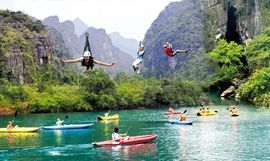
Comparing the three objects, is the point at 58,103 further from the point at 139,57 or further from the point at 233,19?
the point at 139,57

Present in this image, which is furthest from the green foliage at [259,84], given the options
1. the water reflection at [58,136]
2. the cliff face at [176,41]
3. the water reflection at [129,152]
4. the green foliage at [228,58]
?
the cliff face at [176,41]

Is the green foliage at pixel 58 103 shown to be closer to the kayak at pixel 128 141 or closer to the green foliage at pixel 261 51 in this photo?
the green foliage at pixel 261 51

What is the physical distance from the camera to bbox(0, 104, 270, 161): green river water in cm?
2338

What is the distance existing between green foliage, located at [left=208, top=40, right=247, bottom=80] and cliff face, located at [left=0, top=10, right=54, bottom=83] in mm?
31636

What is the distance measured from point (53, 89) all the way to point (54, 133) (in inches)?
1057

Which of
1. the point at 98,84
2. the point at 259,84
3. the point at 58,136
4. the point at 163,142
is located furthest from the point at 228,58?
the point at 163,142

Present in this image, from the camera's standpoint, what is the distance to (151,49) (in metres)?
185

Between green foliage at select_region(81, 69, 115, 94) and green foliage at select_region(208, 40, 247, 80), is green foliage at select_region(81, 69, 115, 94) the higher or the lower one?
the lower one

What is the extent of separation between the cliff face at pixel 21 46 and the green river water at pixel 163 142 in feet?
135

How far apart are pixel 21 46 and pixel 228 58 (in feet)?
124

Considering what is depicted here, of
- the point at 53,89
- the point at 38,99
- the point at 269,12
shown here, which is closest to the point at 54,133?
the point at 38,99

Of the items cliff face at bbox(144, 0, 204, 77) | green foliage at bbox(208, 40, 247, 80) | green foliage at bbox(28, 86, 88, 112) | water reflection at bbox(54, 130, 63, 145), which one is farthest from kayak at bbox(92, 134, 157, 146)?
cliff face at bbox(144, 0, 204, 77)

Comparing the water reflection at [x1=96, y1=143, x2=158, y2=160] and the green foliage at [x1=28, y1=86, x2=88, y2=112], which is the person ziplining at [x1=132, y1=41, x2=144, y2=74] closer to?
the water reflection at [x1=96, y1=143, x2=158, y2=160]

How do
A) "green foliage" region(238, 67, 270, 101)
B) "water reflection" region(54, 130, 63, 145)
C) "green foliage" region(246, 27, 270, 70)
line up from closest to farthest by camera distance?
"water reflection" region(54, 130, 63, 145) → "green foliage" region(238, 67, 270, 101) → "green foliage" region(246, 27, 270, 70)
